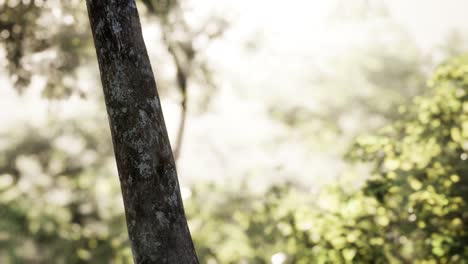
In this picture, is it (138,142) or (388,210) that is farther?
(388,210)

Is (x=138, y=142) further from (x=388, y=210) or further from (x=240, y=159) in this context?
(x=240, y=159)

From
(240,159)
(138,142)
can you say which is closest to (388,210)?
(138,142)

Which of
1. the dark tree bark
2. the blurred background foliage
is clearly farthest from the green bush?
the dark tree bark

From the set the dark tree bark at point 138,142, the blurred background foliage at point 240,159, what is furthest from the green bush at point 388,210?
the dark tree bark at point 138,142

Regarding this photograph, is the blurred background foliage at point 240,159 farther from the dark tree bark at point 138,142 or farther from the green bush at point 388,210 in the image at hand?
the dark tree bark at point 138,142

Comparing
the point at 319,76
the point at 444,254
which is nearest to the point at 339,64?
the point at 319,76

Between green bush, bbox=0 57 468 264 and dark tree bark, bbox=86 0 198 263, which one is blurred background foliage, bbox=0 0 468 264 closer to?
green bush, bbox=0 57 468 264

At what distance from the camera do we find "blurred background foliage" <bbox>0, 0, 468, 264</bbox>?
4766mm

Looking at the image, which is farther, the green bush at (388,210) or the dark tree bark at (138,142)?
the green bush at (388,210)

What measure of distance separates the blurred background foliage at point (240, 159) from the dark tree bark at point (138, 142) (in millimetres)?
1838

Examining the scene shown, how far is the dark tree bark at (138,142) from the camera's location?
8.58 ft

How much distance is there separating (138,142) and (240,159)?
601 inches

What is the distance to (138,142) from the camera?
A: 2.68 meters

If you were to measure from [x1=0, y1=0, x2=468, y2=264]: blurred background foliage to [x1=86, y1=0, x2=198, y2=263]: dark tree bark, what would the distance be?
1.84m
